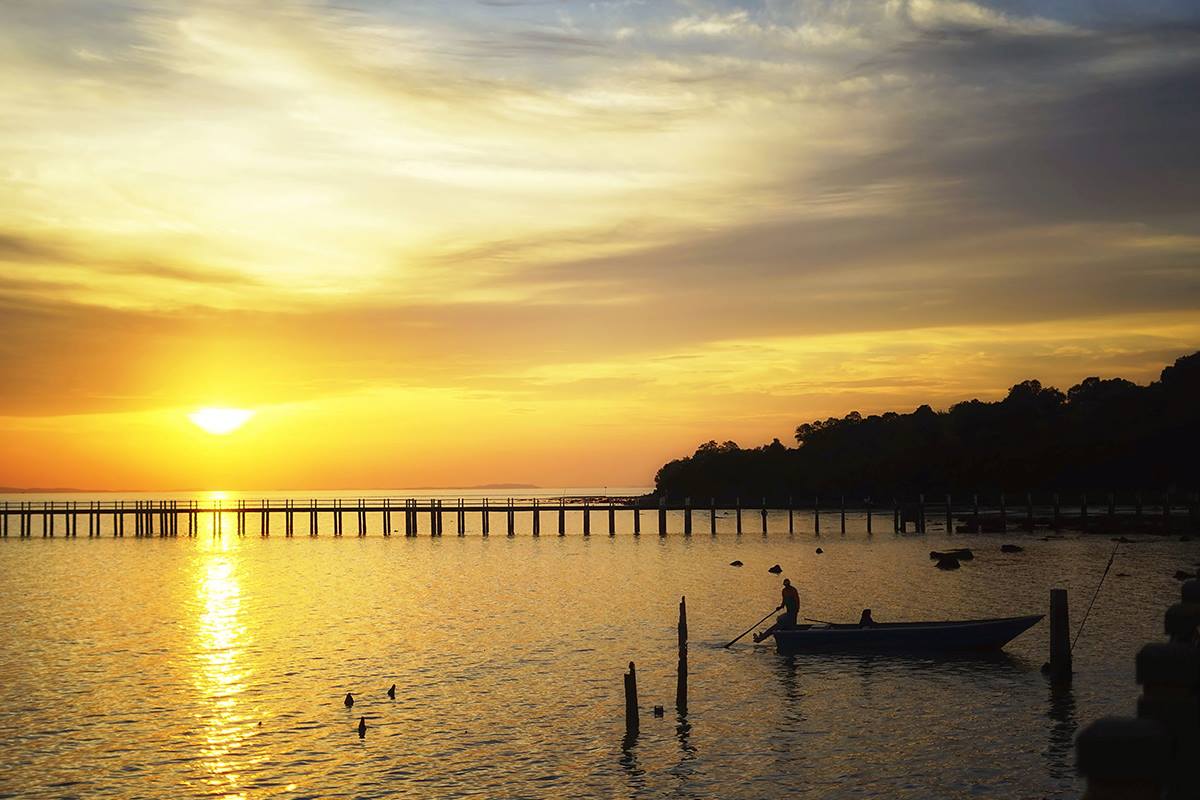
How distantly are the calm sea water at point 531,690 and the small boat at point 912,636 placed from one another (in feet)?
2.62

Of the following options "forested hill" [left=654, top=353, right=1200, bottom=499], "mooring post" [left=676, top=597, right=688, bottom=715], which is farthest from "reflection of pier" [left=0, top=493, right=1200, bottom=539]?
"mooring post" [left=676, top=597, right=688, bottom=715]

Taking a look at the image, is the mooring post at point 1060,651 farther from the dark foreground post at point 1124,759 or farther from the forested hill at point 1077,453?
the forested hill at point 1077,453

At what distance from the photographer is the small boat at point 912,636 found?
139 ft

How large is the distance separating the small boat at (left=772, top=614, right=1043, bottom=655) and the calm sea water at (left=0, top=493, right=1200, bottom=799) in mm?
797

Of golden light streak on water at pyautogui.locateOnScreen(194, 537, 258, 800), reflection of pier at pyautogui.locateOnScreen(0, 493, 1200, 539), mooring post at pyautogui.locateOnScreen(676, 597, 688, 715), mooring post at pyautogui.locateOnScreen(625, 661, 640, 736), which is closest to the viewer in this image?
golden light streak on water at pyautogui.locateOnScreen(194, 537, 258, 800)

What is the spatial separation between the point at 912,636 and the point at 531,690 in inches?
590

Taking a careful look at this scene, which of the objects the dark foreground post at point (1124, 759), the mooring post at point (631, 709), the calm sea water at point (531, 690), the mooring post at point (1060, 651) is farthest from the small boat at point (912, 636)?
the dark foreground post at point (1124, 759)

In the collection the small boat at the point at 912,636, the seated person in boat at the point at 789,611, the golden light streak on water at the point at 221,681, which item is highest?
the seated person in boat at the point at 789,611

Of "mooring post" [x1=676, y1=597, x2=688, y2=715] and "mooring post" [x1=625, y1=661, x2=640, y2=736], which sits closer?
"mooring post" [x1=625, y1=661, x2=640, y2=736]

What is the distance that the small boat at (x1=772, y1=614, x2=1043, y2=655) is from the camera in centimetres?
4231

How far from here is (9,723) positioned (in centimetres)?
3384

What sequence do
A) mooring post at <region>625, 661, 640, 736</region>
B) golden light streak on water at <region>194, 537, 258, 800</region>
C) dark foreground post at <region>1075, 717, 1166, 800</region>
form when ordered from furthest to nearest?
mooring post at <region>625, 661, 640, 736</region>, golden light streak on water at <region>194, 537, 258, 800</region>, dark foreground post at <region>1075, 717, 1166, 800</region>

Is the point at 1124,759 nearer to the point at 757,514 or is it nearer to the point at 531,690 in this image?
the point at 531,690

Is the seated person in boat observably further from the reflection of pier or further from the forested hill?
the forested hill
